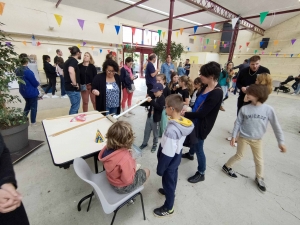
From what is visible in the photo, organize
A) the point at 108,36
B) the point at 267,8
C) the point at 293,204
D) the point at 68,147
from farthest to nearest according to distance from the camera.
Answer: the point at 108,36 < the point at 267,8 < the point at 293,204 < the point at 68,147

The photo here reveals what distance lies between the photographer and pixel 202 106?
1.48 meters

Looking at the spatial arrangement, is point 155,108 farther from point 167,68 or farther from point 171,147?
point 167,68

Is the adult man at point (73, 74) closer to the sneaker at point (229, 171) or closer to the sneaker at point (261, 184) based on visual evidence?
the sneaker at point (229, 171)

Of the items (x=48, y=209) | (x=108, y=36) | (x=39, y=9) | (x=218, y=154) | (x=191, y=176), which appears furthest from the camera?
(x=108, y=36)

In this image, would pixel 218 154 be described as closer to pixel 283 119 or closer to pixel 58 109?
pixel 283 119

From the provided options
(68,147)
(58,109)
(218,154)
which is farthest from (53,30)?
(218,154)

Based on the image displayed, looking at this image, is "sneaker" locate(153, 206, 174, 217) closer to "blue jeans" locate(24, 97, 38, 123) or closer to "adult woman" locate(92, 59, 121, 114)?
"adult woman" locate(92, 59, 121, 114)

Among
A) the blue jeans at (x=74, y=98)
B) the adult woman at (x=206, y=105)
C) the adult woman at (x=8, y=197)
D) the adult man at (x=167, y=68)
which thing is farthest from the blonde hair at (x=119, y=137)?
the adult man at (x=167, y=68)

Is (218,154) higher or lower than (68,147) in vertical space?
lower

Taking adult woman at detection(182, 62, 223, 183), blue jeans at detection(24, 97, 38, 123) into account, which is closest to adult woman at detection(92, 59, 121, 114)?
adult woman at detection(182, 62, 223, 183)

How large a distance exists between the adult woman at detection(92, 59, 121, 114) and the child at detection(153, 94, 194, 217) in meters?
1.27

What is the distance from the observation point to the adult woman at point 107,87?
2.19 meters

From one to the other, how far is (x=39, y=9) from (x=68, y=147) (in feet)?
28.2

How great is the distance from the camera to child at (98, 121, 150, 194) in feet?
3.41
